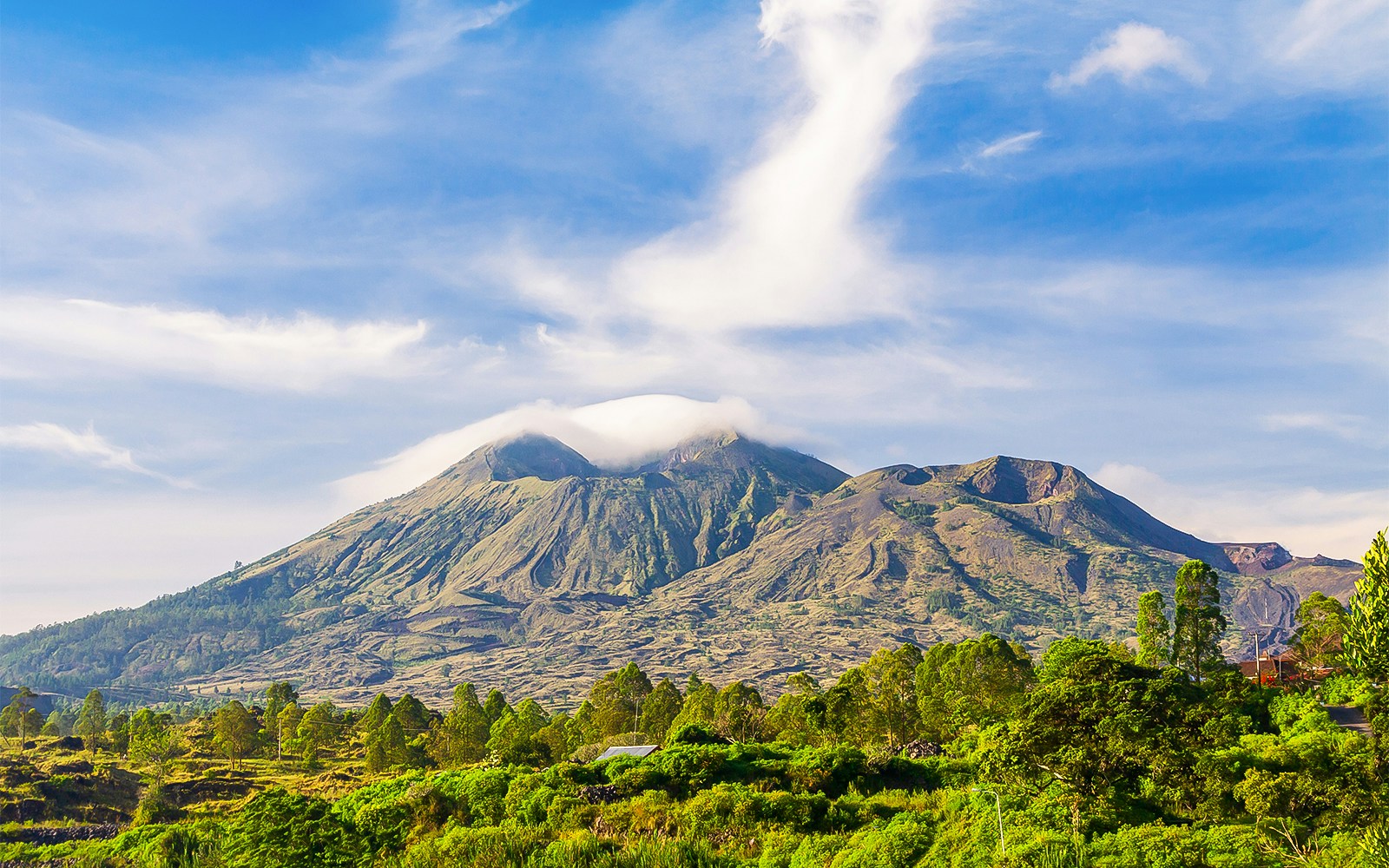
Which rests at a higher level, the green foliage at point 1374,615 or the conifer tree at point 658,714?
the green foliage at point 1374,615

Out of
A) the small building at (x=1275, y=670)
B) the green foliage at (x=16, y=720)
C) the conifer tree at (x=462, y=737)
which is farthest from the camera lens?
the green foliage at (x=16, y=720)

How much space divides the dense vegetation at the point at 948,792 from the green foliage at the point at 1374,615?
0.08m

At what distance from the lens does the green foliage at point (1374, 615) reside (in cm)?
2898

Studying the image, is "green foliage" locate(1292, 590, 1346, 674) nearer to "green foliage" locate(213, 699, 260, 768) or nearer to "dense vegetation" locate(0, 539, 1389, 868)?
"dense vegetation" locate(0, 539, 1389, 868)

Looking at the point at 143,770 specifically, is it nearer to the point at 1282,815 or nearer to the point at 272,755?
the point at 272,755

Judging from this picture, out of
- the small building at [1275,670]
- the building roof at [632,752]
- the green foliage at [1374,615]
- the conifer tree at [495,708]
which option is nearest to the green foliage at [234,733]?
the conifer tree at [495,708]

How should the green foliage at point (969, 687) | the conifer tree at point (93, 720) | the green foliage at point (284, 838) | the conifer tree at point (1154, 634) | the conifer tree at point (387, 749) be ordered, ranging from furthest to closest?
the conifer tree at point (93, 720) → the conifer tree at point (387, 749) → the green foliage at point (969, 687) → the conifer tree at point (1154, 634) → the green foliage at point (284, 838)

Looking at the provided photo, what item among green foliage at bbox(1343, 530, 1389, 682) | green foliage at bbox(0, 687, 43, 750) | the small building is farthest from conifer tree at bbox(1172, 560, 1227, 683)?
green foliage at bbox(0, 687, 43, 750)

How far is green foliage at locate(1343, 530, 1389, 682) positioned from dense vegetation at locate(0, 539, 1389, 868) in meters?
0.08

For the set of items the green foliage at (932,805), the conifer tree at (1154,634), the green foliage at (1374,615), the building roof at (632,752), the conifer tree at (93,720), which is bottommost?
the conifer tree at (93,720)

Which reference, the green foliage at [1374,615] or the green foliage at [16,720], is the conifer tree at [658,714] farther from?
the green foliage at [16,720]

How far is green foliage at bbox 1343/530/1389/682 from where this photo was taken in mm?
28984

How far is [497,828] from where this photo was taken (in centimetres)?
3469

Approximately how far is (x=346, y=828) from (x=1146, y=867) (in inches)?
1128
